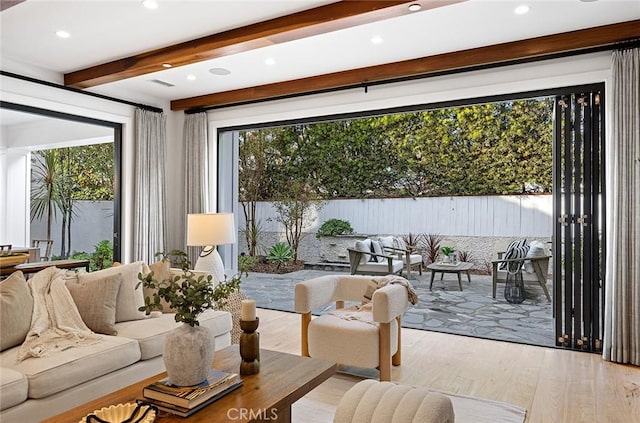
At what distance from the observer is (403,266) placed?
7.65 m

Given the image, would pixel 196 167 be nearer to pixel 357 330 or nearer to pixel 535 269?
pixel 357 330

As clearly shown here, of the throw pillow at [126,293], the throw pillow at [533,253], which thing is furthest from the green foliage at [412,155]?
the throw pillow at [126,293]

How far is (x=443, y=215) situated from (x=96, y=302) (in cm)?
744

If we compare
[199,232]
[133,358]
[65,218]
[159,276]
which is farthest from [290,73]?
[65,218]

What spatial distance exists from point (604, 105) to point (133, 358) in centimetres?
412

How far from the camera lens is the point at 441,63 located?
4113 mm

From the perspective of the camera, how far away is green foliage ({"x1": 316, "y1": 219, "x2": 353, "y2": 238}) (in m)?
9.59

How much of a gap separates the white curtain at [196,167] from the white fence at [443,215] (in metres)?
4.22

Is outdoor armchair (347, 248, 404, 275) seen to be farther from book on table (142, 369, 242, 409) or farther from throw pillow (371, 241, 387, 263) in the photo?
book on table (142, 369, 242, 409)

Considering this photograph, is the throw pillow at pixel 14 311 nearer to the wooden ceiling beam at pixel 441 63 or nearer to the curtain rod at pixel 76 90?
the curtain rod at pixel 76 90

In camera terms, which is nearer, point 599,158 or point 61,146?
point 599,158

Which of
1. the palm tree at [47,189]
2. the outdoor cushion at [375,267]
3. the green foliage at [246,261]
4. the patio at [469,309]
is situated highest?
the palm tree at [47,189]

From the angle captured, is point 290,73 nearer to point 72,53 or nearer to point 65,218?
point 72,53

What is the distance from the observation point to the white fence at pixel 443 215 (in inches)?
329
